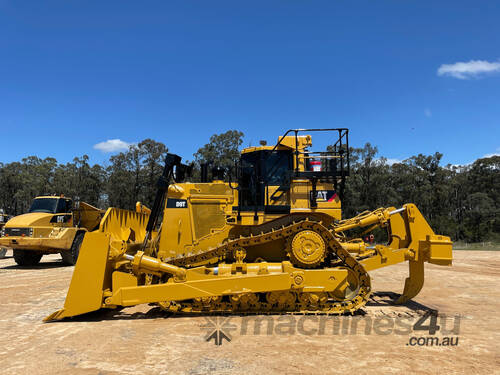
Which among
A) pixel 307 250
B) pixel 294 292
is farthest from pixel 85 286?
pixel 307 250

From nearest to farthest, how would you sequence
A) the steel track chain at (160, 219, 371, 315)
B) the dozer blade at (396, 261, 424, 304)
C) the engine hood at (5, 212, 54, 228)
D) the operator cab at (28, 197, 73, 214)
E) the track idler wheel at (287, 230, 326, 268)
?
the steel track chain at (160, 219, 371, 315) → the track idler wheel at (287, 230, 326, 268) → the dozer blade at (396, 261, 424, 304) → the engine hood at (5, 212, 54, 228) → the operator cab at (28, 197, 73, 214)

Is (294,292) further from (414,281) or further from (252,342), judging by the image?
(414,281)

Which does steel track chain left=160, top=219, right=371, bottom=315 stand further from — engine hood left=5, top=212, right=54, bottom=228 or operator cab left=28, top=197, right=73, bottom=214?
operator cab left=28, top=197, right=73, bottom=214

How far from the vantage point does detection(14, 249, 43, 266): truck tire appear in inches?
605

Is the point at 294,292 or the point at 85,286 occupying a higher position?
the point at 85,286

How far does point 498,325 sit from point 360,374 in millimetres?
3928

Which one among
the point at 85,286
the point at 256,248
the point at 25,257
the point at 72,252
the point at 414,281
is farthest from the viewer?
the point at 25,257

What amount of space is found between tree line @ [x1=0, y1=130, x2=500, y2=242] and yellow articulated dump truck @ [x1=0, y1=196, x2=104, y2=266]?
18.8 meters

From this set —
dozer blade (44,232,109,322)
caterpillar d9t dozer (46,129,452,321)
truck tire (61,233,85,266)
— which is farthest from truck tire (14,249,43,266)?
dozer blade (44,232,109,322)

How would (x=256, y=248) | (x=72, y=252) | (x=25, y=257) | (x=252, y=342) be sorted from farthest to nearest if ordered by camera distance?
(x=25, y=257), (x=72, y=252), (x=256, y=248), (x=252, y=342)

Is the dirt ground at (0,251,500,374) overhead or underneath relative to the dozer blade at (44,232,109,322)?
underneath

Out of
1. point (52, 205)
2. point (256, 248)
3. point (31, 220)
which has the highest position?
point (52, 205)

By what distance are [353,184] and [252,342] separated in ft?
128

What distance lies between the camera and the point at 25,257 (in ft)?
50.7
